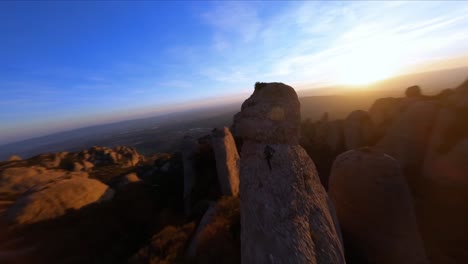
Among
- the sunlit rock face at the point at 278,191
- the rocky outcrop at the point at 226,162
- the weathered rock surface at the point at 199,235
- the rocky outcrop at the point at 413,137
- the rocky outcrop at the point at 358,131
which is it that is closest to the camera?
the sunlit rock face at the point at 278,191

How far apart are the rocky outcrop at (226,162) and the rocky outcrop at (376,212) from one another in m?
6.04

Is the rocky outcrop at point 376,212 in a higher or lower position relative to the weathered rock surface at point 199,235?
higher

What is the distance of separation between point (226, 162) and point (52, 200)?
34.9 feet

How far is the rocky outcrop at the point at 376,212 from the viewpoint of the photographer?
566 cm

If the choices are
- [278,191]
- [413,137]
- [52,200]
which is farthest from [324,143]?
[52,200]

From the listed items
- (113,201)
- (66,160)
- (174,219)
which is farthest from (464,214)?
(66,160)

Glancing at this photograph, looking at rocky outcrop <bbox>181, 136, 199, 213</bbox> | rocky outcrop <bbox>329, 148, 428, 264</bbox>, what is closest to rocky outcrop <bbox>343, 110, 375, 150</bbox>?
rocky outcrop <bbox>329, 148, 428, 264</bbox>

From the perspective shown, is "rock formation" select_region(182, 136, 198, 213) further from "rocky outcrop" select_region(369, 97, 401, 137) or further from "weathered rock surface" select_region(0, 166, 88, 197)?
"rocky outcrop" select_region(369, 97, 401, 137)

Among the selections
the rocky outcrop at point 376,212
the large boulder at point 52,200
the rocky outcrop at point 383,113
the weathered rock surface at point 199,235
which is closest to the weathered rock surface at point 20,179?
the large boulder at point 52,200

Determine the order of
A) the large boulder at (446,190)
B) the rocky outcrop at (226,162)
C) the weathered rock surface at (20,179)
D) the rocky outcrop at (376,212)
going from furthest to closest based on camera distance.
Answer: the weathered rock surface at (20,179), the rocky outcrop at (226,162), the large boulder at (446,190), the rocky outcrop at (376,212)

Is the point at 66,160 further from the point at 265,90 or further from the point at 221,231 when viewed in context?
the point at 265,90

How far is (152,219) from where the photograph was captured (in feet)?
38.7

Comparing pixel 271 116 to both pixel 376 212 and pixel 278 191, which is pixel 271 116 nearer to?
pixel 278 191

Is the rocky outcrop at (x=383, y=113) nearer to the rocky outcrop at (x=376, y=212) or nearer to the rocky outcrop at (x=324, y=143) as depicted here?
the rocky outcrop at (x=324, y=143)
